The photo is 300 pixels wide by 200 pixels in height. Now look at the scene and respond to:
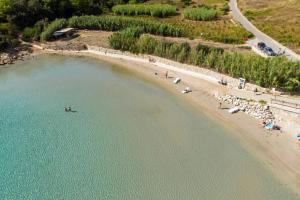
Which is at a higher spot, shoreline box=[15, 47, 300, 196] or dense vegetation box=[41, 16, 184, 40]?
dense vegetation box=[41, 16, 184, 40]

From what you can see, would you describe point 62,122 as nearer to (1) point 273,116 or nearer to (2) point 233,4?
(1) point 273,116

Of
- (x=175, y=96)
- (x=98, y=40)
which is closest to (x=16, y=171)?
(x=175, y=96)

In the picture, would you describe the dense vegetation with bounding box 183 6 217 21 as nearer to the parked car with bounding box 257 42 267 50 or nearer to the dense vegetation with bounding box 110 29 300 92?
the dense vegetation with bounding box 110 29 300 92

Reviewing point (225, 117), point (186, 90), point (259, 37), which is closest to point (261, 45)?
point (259, 37)

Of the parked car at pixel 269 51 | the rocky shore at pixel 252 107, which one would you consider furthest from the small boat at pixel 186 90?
the parked car at pixel 269 51

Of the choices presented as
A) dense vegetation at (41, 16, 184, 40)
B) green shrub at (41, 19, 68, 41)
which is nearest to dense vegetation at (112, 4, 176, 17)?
dense vegetation at (41, 16, 184, 40)

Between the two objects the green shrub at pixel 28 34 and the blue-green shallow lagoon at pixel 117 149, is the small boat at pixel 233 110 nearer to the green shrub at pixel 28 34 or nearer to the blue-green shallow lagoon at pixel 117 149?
the blue-green shallow lagoon at pixel 117 149
